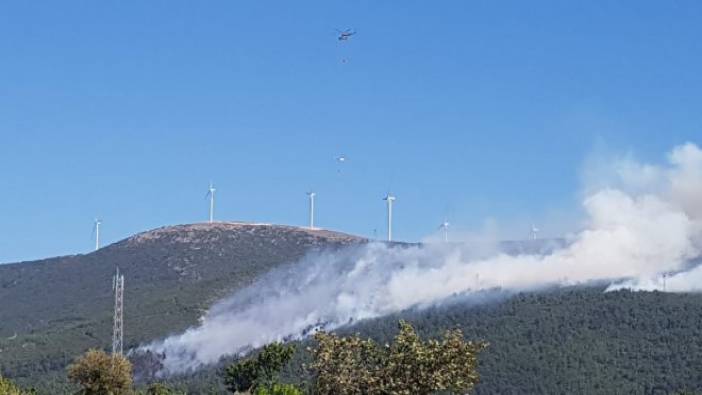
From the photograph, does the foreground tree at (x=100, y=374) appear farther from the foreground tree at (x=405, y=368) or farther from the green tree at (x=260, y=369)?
the foreground tree at (x=405, y=368)

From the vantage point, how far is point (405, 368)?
213ft

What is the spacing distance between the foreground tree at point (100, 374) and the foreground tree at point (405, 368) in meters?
50.2

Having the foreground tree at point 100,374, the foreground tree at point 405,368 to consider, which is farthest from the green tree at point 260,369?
the foreground tree at point 405,368

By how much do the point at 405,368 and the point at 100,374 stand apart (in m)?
56.2

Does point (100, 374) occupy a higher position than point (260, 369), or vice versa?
point (100, 374)

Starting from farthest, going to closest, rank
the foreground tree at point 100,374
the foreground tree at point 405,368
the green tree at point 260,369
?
the green tree at point 260,369 → the foreground tree at point 100,374 → the foreground tree at point 405,368

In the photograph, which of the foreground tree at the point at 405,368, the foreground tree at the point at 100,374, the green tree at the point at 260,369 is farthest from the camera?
the green tree at the point at 260,369

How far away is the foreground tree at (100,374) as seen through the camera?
374ft

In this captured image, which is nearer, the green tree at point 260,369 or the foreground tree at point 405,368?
the foreground tree at point 405,368

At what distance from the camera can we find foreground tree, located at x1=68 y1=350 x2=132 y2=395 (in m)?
114

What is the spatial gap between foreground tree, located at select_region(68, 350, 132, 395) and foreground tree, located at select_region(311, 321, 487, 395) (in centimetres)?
5019

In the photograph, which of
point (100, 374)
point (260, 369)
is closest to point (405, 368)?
point (100, 374)

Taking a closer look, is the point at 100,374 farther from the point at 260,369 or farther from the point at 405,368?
the point at 405,368

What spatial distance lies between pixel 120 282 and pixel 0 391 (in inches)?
2300
